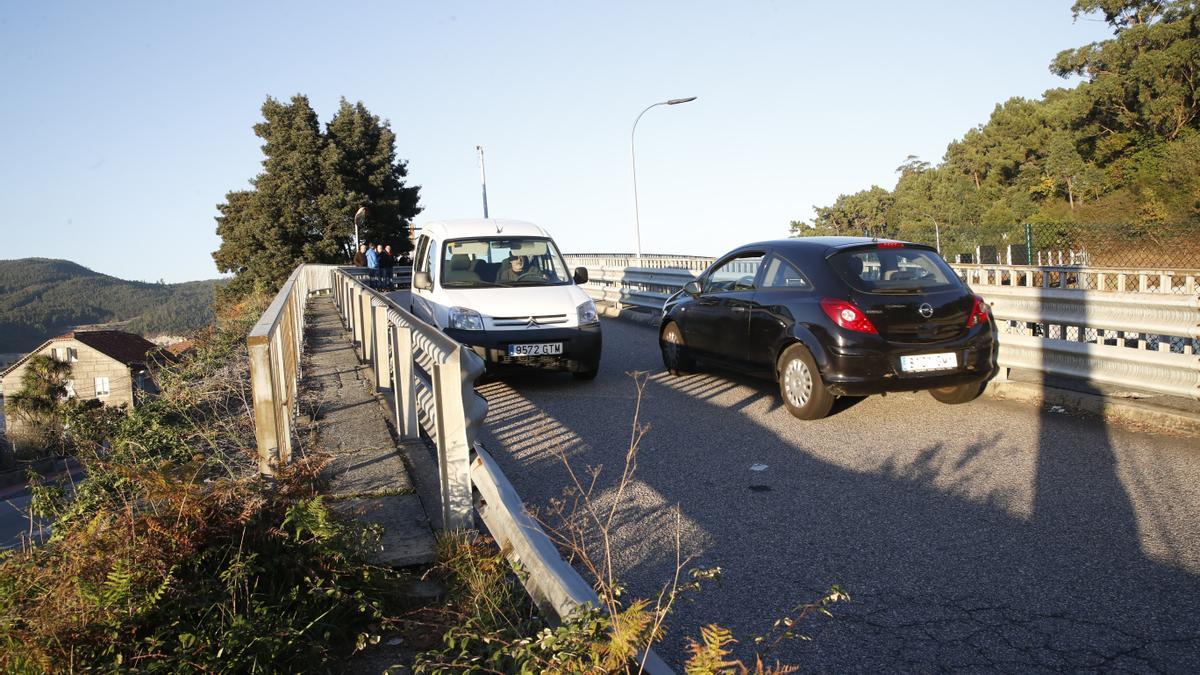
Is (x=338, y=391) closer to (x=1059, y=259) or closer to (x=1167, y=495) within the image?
(x=1167, y=495)

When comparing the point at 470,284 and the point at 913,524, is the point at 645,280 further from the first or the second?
the point at 913,524

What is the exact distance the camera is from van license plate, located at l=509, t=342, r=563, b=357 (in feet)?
34.3

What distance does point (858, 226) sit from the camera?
120 m

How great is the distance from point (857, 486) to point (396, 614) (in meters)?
3.27

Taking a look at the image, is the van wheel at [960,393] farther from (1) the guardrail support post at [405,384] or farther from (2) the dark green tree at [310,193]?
(2) the dark green tree at [310,193]

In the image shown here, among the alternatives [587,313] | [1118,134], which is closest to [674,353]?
[587,313]

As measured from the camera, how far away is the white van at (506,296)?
1055 cm

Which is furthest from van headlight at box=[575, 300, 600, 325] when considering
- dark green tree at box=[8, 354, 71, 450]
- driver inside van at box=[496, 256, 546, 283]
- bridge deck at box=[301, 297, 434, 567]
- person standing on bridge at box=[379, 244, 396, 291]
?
dark green tree at box=[8, 354, 71, 450]

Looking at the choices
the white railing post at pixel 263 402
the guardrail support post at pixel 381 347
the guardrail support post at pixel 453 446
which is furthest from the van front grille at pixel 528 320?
the guardrail support post at pixel 453 446

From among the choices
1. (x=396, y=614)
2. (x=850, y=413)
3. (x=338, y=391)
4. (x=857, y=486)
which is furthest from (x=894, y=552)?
(x=338, y=391)

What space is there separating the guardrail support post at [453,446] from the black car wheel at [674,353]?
19.9 ft

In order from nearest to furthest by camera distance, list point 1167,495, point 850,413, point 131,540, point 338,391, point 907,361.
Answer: point 131,540
point 1167,495
point 907,361
point 850,413
point 338,391

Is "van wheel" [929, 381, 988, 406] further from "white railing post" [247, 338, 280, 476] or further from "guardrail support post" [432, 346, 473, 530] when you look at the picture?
"white railing post" [247, 338, 280, 476]

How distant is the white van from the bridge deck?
1.31 meters
